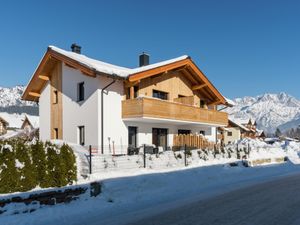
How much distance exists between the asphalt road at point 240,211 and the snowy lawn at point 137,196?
65 centimetres

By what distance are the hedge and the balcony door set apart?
1240cm

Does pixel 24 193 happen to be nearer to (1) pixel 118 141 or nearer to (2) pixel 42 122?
(1) pixel 118 141

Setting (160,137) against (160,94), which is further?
(160,94)

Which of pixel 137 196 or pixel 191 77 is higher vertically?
pixel 191 77

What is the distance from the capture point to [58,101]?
23188mm

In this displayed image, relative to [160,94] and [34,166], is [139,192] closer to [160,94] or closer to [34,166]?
[34,166]

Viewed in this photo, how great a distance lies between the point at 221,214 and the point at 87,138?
13447 millimetres

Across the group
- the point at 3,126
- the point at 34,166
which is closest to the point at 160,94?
the point at 34,166

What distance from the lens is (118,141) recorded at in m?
20.6

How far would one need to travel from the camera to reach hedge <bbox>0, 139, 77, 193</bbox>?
940 cm

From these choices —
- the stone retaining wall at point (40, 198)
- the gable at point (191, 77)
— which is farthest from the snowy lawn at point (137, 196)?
the gable at point (191, 77)

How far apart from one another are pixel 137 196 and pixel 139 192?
45 centimetres

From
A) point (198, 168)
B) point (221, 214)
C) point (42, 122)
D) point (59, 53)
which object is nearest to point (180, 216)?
point (221, 214)

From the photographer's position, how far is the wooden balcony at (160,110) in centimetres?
1970
